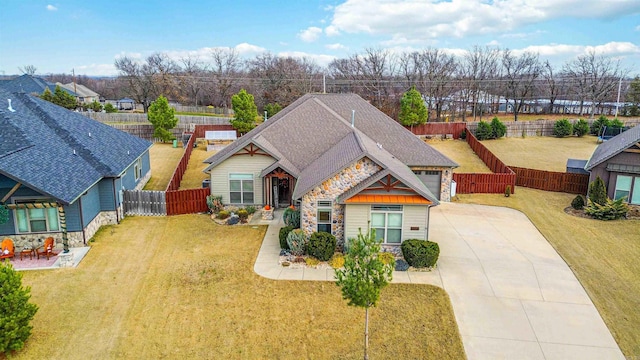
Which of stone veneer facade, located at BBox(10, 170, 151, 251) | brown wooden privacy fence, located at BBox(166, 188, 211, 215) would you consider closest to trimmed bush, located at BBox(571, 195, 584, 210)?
brown wooden privacy fence, located at BBox(166, 188, 211, 215)

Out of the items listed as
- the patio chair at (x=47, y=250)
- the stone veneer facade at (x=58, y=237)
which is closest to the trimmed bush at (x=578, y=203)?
the stone veneer facade at (x=58, y=237)

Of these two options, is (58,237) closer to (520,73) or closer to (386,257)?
(386,257)

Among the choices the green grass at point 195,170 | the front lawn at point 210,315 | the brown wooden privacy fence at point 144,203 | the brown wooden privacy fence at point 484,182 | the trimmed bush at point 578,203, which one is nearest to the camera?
the front lawn at point 210,315

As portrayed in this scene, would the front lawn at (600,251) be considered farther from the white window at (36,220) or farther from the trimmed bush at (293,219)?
the white window at (36,220)

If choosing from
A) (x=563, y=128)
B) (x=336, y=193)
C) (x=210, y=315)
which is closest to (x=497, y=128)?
(x=563, y=128)

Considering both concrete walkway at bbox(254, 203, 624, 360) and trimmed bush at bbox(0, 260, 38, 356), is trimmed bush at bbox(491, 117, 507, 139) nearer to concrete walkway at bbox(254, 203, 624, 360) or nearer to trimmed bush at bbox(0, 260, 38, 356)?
concrete walkway at bbox(254, 203, 624, 360)

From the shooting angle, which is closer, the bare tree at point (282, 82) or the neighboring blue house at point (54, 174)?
the neighboring blue house at point (54, 174)

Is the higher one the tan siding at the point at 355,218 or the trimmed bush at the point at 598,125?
the trimmed bush at the point at 598,125
